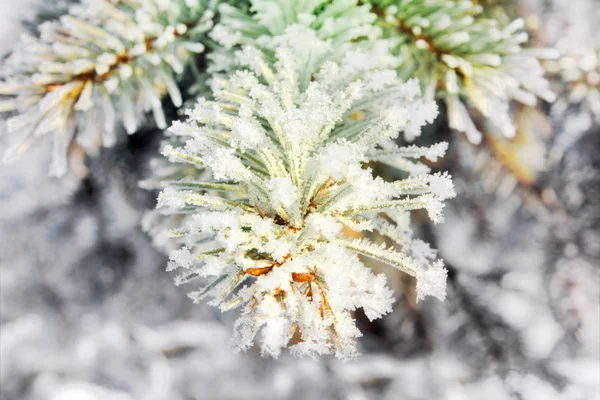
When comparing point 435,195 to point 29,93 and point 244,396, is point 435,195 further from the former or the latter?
point 244,396

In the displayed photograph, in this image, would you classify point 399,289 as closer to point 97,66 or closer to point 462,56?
point 462,56

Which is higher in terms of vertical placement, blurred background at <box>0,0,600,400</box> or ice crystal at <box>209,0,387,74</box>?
ice crystal at <box>209,0,387,74</box>

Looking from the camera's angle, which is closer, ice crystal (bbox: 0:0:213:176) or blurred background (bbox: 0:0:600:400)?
ice crystal (bbox: 0:0:213:176)

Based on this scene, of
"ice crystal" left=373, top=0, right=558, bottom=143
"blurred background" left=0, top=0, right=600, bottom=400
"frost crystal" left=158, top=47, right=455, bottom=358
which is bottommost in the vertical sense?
"blurred background" left=0, top=0, right=600, bottom=400

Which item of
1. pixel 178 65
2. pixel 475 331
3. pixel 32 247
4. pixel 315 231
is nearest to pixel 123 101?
pixel 178 65

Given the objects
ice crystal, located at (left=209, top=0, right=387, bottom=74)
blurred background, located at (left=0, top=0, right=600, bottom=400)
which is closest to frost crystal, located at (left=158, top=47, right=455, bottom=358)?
ice crystal, located at (left=209, top=0, right=387, bottom=74)

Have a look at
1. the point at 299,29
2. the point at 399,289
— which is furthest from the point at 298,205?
the point at 399,289

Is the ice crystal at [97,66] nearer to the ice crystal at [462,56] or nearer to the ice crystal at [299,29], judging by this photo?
the ice crystal at [299,29]

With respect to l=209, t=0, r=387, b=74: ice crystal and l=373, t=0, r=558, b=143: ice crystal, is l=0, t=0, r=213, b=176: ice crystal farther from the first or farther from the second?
l=373, t=0, r=558, b=143: ice crystal

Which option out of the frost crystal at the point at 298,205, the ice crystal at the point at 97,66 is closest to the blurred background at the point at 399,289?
the ice crystal at the point at 97,66
